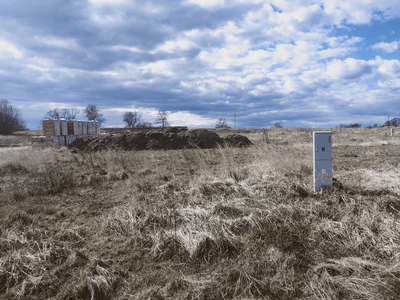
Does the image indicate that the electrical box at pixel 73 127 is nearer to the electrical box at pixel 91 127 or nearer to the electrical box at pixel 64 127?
the electrical box at pixel 64 127

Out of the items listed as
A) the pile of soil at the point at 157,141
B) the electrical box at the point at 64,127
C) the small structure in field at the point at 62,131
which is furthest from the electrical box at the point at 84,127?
the pile of soil at the point at 157,141

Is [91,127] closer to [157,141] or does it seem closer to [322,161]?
[157,141]

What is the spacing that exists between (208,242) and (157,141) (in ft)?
53.7

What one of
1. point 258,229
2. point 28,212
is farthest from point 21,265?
point 258,229

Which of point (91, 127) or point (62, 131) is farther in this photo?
point (91, 127)

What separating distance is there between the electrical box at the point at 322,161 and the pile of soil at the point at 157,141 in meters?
13.2

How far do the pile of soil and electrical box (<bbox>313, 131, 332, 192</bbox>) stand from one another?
1319cm

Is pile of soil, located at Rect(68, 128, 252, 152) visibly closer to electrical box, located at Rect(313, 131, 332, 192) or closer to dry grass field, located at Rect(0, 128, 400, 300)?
dry grass field, located at Rect(0, 128, 400, 300)

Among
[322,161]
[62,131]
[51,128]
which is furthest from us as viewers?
[62,131]

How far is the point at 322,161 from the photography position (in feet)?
15.7

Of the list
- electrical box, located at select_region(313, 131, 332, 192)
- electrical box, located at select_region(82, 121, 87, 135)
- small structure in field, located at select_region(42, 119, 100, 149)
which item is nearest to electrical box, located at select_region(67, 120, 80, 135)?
small structure in field, located at select_region(42, 119, 100, 149)

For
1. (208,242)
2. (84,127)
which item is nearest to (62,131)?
(84,127)

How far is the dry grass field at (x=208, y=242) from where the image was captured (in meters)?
2.53

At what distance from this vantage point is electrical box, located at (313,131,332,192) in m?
4.72
